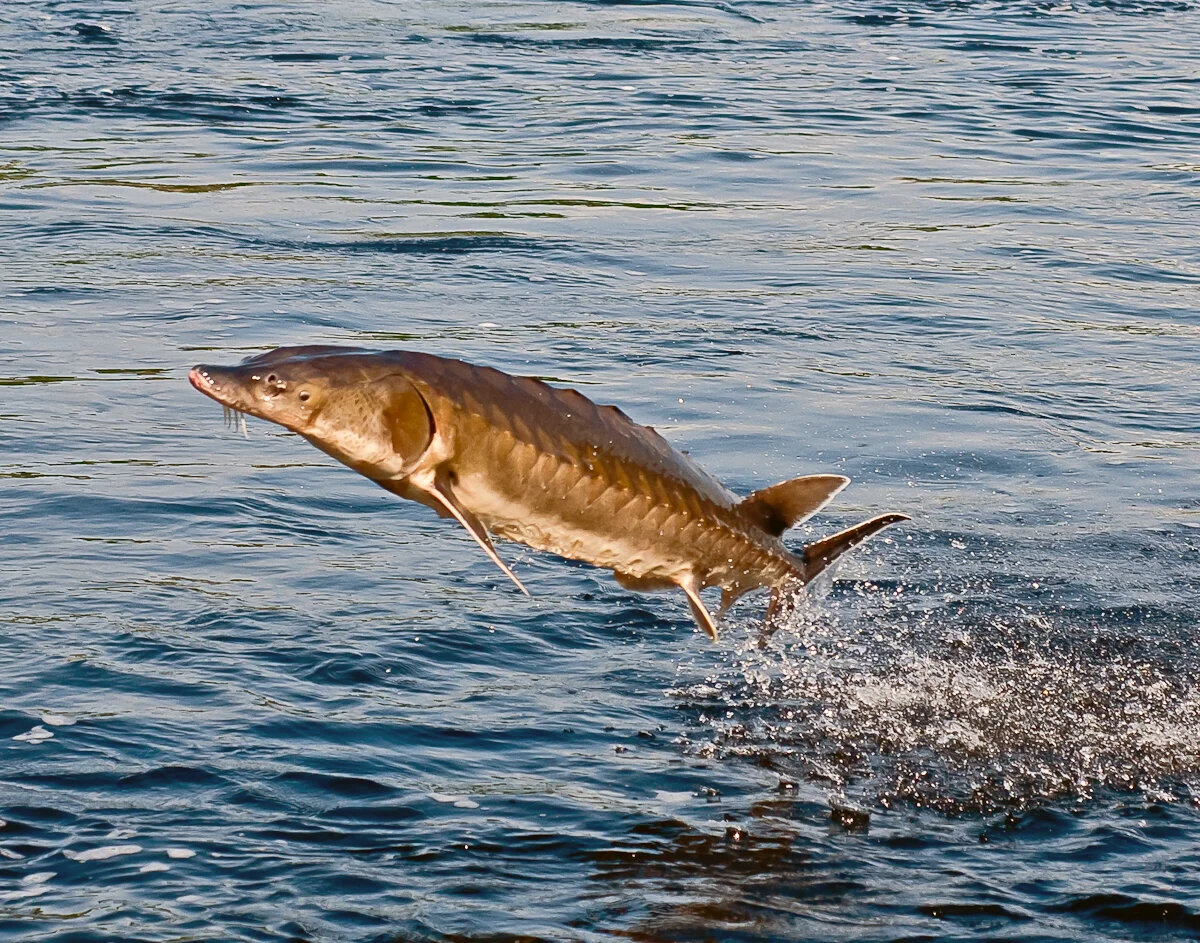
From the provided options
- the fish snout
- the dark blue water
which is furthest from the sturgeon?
the dark blue water

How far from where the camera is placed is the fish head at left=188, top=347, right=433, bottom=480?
444 centimetres

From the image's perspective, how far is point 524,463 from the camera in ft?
15.2

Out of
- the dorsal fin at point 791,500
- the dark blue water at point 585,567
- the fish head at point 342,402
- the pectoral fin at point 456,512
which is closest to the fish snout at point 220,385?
the fish head at point 342,402

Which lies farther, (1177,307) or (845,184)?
(845,184)

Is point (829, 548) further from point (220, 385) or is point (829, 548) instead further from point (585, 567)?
point (585, 567)

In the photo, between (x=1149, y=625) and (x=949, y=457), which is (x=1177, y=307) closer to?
(x=949, y=457)

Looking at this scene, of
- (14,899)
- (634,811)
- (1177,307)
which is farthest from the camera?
(1177,307)

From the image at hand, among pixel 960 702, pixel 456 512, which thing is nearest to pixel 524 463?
pixel 456 512

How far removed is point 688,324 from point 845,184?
3996 millimetres

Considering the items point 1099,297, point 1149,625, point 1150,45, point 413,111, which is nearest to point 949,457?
point 1149,625

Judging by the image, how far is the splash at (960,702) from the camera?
5.75 metres

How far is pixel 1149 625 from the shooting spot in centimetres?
700

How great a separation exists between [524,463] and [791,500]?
2.86 ft

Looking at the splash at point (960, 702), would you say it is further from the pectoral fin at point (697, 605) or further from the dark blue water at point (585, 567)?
the pectoral fin at point (697, 605)
